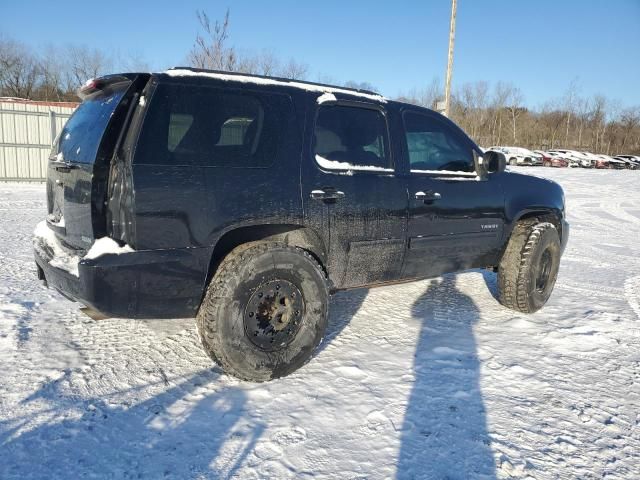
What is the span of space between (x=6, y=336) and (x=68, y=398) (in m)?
1.17

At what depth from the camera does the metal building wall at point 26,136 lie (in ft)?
47.9

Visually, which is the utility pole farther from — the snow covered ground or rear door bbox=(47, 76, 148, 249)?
rear door bbox=(47, 76, 148, 249)

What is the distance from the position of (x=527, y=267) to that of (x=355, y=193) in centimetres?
210

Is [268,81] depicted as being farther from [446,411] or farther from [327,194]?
[446,411]

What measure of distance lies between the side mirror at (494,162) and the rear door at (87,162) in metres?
2.92

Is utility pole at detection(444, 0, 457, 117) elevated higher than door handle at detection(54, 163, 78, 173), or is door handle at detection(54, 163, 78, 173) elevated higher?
utility pole at detection(444, 0, 457, 117)

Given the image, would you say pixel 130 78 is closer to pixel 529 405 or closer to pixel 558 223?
pixel 529 405

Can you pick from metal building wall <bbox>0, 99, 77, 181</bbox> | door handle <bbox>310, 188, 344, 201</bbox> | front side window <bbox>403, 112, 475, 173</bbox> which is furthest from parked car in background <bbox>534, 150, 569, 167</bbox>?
door handle <bbox>310, 188, 344, 201</bbox>

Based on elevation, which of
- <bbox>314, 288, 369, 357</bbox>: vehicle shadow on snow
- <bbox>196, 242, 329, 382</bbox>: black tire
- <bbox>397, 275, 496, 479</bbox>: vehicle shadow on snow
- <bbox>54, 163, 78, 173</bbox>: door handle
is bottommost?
<bbox>397, 275, 496, 479</bbox>: vehicle shadow on snow

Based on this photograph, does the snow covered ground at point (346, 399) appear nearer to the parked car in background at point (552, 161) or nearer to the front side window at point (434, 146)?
the front side window at point (434, 146)

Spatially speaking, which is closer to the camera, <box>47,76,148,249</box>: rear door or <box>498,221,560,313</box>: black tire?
<box>47,76,148,249</box>: rear door

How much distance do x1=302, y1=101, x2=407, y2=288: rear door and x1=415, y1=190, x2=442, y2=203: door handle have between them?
0.15 metres

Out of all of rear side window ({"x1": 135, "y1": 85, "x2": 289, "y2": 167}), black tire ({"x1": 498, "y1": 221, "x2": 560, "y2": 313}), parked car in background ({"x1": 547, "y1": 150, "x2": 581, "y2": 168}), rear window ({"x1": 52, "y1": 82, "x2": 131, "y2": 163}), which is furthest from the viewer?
parked car in background ({"x1": 547, "y1": 150, "x2": 581, "y2": 168})

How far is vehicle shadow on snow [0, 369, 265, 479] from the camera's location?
6.90 feet
